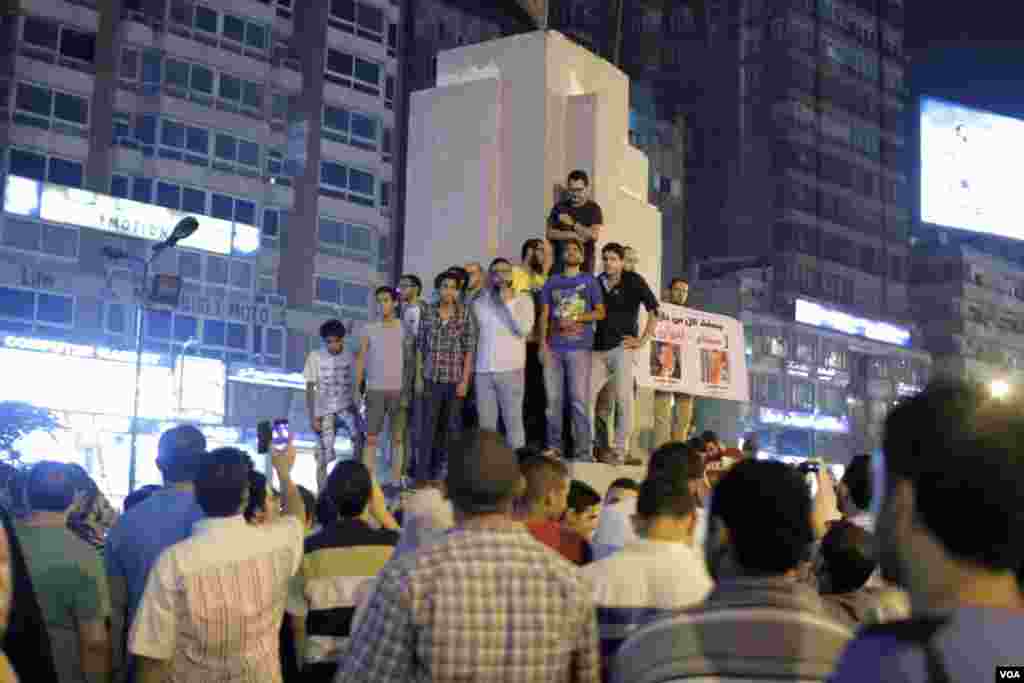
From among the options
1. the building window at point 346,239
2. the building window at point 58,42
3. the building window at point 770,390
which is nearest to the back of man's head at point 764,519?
the building window at point 58,42

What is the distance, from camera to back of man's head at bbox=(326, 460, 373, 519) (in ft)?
19.0

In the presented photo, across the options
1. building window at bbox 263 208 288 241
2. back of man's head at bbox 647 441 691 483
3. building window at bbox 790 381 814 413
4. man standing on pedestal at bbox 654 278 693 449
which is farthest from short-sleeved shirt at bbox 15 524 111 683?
building window at bbox 790 381 814 413

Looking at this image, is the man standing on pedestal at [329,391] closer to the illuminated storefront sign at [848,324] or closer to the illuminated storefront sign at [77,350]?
the illuminated storefront sign at [77,350]

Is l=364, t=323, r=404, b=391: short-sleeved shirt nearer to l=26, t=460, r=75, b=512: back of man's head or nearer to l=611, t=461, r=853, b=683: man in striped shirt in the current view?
l=26, t=460, r=75, b=512: back of man's head

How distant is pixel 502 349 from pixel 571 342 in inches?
27.2

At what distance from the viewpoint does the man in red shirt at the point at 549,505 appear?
5934mm

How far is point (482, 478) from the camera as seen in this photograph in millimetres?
4121

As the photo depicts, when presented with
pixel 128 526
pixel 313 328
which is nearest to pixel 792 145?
pixel 313 328

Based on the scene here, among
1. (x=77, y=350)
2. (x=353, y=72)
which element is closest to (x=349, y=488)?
(x=77, y=350)

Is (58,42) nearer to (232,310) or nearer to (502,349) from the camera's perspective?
(232,310)

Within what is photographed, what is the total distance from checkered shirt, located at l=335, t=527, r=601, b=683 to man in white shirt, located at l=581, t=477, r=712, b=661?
15.9 inches

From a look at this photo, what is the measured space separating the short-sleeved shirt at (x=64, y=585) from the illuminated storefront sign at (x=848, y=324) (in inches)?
3043

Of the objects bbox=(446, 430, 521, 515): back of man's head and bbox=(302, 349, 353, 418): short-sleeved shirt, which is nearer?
bbox=(446, 430, 521, 515): back of man's head

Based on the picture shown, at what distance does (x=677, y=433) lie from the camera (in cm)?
1631
